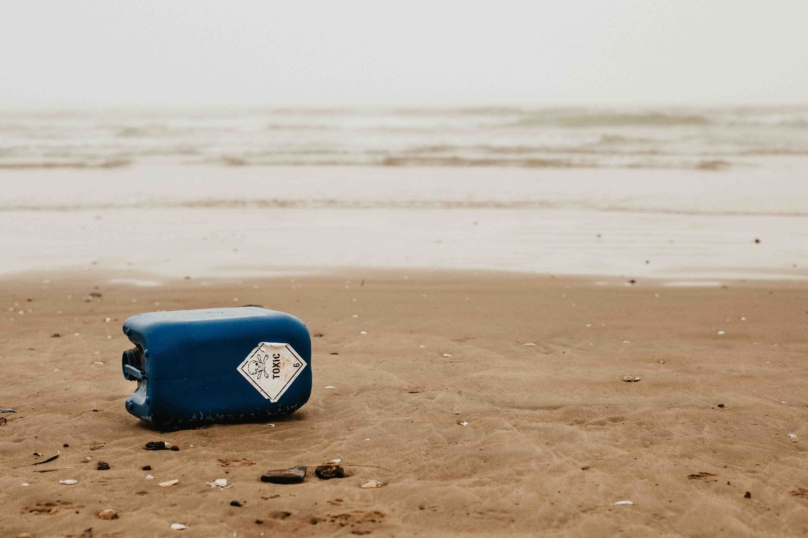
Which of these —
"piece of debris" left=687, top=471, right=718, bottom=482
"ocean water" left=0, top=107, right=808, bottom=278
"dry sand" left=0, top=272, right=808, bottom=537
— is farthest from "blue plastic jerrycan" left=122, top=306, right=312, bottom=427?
"ocean water" left=0, top=107, right=808, bottom=278

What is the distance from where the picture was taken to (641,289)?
29.3 feet

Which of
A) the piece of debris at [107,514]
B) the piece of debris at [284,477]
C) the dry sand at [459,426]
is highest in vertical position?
the piece of debris at [107,514]

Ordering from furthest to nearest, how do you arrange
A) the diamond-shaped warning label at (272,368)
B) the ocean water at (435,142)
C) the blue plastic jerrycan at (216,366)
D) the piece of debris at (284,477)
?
1. the ocean water at (435,142)
2. the diamond-shaped warning label at (272,368)
3. the blue plastic jerrycan at (216,366)
4. the piece of debris at (284,477)

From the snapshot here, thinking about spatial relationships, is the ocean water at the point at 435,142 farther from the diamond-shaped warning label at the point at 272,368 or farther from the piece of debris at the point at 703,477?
the piece of debris at the point at 703,477

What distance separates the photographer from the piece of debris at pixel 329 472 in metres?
4.11

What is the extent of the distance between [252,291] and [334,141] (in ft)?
88.7

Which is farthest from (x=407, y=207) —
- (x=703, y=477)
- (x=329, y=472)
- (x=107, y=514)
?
(x=107, y=514)

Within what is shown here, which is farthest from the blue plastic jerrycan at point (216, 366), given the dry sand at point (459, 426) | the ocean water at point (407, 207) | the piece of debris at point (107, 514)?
the ocean water at point (407, 207)

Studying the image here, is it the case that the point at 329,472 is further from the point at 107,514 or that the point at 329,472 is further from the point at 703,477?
the point at 703,477

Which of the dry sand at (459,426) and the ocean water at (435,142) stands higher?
the ocean water at (435,142)

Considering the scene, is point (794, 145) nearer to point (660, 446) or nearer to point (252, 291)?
point (252, 291)

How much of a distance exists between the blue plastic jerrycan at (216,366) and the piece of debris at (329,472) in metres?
0.92

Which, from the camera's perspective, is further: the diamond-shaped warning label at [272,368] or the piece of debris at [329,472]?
the diamond-shaped warning label at [272,368]

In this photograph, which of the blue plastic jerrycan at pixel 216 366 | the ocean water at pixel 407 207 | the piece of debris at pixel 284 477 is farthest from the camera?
the ocean water at pixel 407 207
